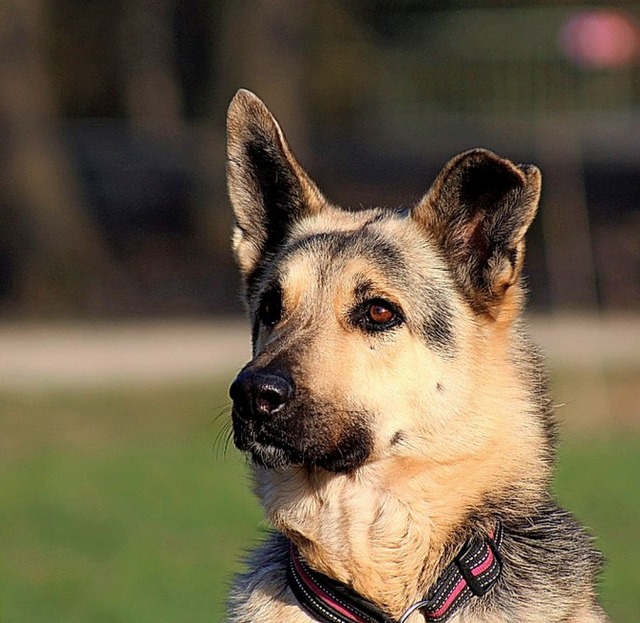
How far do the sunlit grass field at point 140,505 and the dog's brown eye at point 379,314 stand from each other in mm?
2697

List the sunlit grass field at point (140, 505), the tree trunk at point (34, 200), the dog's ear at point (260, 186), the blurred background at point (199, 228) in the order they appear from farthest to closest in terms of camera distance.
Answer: the tree trunk at point (34, 200) < the blurred background at point (199, 228) < the sunlit grass field at point (140, 505) < the dog's ear at point (260, 186)

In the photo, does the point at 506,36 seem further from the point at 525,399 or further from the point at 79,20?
the point at 525,399

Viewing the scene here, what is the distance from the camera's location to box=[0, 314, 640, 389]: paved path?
17.9 metres

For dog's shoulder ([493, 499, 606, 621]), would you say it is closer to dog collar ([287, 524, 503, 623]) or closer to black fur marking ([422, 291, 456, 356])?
dog collar ([287, 524, 503, 623])

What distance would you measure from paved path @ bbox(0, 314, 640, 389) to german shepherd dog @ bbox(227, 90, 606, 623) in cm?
1155

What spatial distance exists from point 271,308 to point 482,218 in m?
0.88

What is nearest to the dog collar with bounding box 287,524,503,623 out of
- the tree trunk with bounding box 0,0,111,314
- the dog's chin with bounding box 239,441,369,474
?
the dog's chin with bounding box 239,441,369,474

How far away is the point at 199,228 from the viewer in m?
27.5

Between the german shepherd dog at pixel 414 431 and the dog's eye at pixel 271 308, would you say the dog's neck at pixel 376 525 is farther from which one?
the dog's eye at pixel 271 308

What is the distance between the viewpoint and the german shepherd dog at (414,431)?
5.15 m

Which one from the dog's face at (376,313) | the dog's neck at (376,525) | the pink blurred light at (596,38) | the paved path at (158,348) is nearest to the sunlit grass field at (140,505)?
the paved path at (158,348)

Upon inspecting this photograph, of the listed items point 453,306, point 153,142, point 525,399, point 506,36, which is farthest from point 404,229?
point 153,142

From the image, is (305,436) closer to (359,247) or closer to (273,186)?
(359,247)

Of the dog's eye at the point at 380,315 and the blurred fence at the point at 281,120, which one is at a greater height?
the blurred fence at the point at 281,120
